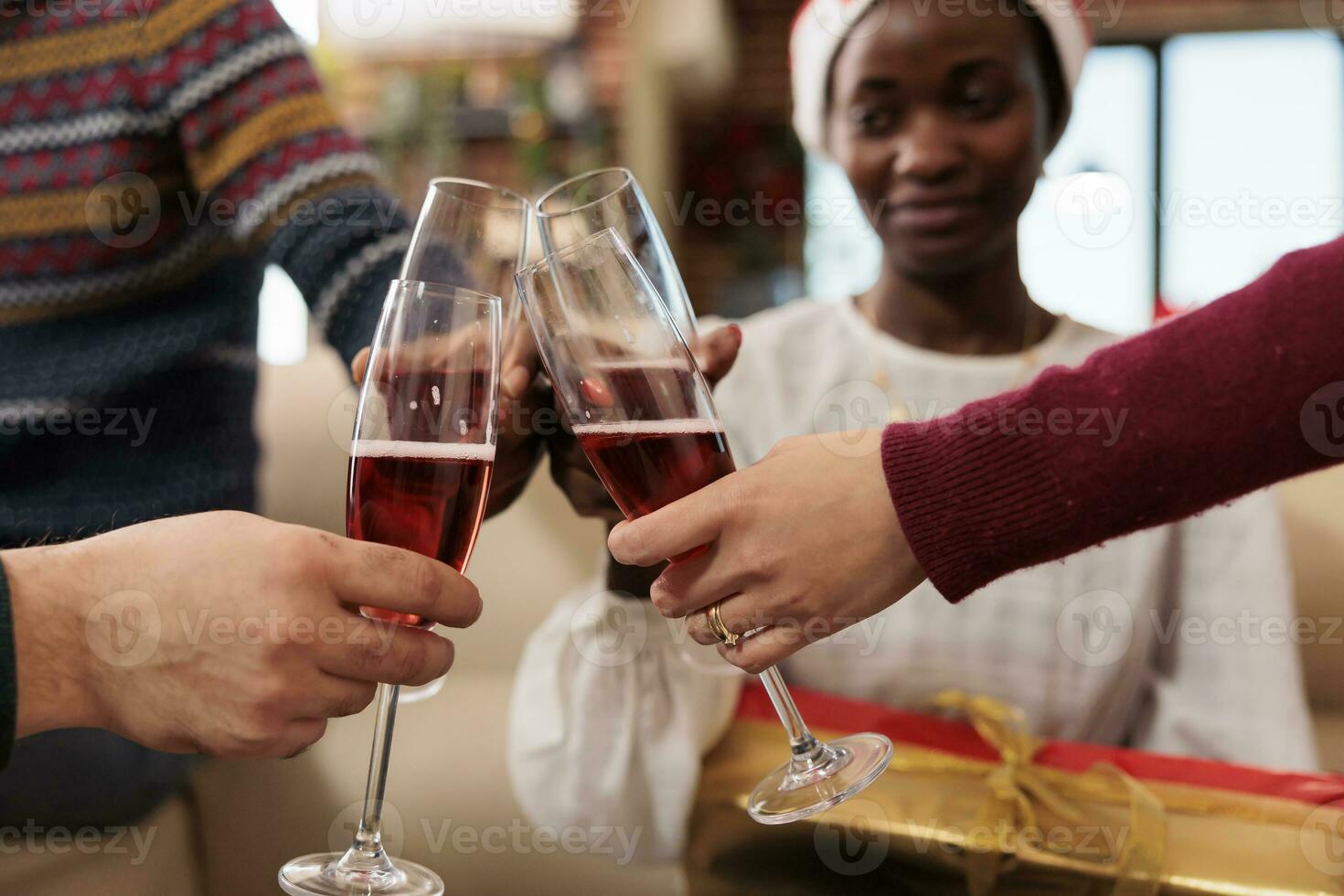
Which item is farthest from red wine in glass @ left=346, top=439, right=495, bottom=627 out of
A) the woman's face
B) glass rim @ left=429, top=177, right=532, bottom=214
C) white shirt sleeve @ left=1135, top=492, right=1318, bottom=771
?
white shirt sleeve @ left=1135, top=492, right=1318, bottom=771

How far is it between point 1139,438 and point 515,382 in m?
0.42

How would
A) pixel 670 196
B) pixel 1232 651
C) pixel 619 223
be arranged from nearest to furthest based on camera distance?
pixel 619 223
pixel 1232 651
pixel 670 196

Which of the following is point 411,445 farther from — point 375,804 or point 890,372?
point 890,372

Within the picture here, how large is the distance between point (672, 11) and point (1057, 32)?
3.13m

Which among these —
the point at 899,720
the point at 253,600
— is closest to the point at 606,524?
the point at 899,720

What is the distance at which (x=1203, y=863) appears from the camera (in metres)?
0.77

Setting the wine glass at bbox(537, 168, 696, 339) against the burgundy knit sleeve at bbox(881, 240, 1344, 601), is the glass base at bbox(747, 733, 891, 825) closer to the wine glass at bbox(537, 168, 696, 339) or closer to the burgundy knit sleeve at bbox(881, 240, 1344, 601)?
the burgundy knit sleeve at bbox(881, 240, 1344, 601)

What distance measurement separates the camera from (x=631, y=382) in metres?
0.64

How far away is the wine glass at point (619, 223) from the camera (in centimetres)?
73

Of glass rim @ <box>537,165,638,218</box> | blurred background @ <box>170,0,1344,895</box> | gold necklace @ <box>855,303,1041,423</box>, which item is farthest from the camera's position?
gold necklace @ <box>855,303,1041,423</box>

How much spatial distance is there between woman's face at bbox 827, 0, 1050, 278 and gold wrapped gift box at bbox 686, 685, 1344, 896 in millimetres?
500

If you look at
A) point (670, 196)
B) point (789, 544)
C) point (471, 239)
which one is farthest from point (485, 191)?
point (670, 196)

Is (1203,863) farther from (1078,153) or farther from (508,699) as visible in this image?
(1078,153)

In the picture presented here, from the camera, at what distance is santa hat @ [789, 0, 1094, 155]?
3.76ft
